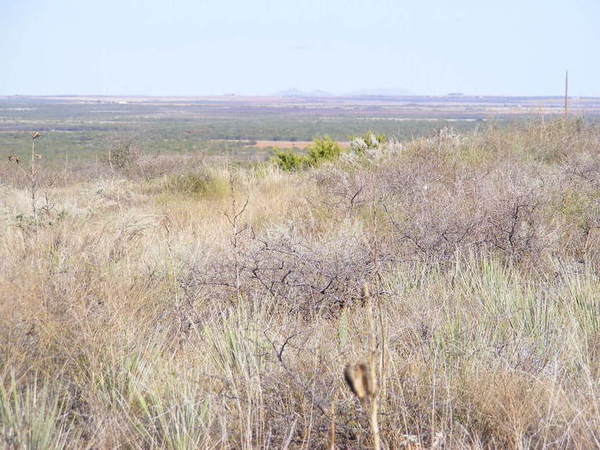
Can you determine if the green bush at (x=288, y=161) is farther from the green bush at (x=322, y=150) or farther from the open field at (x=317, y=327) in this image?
the open field at (x=317, y=327)

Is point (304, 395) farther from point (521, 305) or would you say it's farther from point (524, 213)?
point (524, 213)

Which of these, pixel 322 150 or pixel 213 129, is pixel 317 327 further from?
pixel 213 129

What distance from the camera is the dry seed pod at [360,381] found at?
1335 mm

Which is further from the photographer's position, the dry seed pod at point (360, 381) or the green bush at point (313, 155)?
the green bush at point (313, 155)

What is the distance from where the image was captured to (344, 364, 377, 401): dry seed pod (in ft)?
4.38

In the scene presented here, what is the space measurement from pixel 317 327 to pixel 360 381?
2553 mm

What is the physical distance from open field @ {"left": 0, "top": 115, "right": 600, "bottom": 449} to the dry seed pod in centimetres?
24

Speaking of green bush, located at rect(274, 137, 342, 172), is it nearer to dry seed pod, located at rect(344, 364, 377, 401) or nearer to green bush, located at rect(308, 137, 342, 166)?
green bush, located at rect(308, 137, 342, 166)

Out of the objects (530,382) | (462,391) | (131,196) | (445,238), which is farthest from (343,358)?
(131,196)

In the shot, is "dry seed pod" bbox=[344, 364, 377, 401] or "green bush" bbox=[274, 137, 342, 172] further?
"green bush" bbox=[274, 137, 342, 172]

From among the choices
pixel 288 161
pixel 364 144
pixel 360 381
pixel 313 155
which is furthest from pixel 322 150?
pixel 360 381

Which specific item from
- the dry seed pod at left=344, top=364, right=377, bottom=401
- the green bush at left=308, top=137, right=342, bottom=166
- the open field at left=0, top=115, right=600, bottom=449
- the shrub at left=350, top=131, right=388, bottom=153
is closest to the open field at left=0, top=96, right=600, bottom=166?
the green bush at left=308, top=137, right=342, bottom=166

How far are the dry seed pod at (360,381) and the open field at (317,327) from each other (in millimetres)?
237

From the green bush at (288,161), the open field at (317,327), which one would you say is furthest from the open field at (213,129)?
the open field at (317,327)
